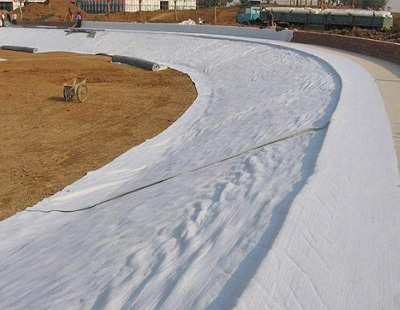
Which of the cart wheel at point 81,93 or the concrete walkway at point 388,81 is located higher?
the concrete walkway at point 388,81

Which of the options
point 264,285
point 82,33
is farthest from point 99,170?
point 82,33

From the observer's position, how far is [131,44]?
109 ft

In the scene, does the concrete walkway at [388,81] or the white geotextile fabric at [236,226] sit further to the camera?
the concrete walkway at [388,81]

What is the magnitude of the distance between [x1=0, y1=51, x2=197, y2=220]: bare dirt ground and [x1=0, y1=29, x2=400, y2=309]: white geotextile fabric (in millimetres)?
1091

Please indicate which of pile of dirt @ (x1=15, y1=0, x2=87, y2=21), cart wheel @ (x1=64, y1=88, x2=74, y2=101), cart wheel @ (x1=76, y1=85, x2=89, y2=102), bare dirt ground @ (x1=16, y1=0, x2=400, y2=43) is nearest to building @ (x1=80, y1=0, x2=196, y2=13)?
pile of dirt @ (x1=15, y1=0, x2=87, y2=21)

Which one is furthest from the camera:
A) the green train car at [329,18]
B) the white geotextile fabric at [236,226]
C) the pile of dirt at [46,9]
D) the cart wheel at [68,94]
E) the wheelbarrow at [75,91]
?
the pile of dirt at [46,9]

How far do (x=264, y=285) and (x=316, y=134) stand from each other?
4.17 metres

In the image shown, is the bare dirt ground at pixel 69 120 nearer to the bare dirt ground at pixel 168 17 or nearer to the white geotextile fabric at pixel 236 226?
the white geotextile fabric at pixel 236 226

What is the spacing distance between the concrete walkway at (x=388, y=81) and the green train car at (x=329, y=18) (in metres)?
12.7

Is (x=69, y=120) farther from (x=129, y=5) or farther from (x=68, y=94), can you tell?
(x=129, y=5)

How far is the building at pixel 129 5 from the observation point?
243ft

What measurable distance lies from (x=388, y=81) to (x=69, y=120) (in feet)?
31.8

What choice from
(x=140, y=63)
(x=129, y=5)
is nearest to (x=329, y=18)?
(x=140, y=63)

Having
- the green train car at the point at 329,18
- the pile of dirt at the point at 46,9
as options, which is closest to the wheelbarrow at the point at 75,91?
the green train car at the point at 329,18
